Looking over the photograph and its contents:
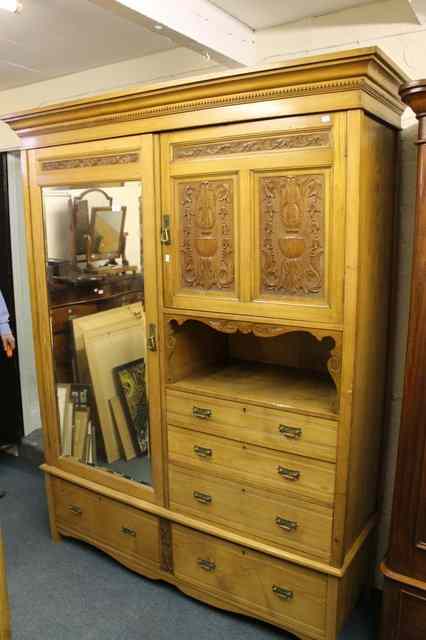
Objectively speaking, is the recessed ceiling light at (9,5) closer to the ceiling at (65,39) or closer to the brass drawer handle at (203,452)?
the ceiling at (65,39)

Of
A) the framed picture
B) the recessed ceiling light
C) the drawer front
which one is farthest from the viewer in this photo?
the drawer front

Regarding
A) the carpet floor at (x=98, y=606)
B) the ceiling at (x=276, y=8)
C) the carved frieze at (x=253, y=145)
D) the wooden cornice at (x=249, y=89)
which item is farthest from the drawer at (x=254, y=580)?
the ceiling at (x=276, y=8)

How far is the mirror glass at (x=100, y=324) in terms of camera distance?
7.09 ft

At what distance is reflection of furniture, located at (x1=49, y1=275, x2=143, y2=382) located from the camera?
2.27 meters

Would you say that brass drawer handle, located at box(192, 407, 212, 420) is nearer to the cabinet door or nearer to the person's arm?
the cabinet door

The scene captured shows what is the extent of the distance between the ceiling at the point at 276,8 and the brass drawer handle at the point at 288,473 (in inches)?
63.8

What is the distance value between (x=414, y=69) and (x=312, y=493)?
1503 millimetres

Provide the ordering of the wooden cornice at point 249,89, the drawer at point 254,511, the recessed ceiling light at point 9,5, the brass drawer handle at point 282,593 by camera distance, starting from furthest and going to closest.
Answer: the brass drawer handle at point 282,593 < the drawer at point 254,511 < the recessed ceiling light at point 9,5 < the wooden cornice at point 249,89

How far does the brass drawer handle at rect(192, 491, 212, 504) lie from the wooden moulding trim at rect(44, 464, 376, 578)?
9cm

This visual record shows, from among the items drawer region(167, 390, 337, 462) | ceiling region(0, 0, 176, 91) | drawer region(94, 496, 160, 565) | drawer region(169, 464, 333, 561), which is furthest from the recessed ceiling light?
drawer region(94, 496, 160, 565)

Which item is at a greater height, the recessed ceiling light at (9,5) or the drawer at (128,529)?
the recessed ceiling light at (9,5)

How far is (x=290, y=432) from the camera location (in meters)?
1.85

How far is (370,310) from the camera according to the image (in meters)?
1.77

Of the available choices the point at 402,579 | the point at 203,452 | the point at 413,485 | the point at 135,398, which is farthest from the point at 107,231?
the point at 402,579
